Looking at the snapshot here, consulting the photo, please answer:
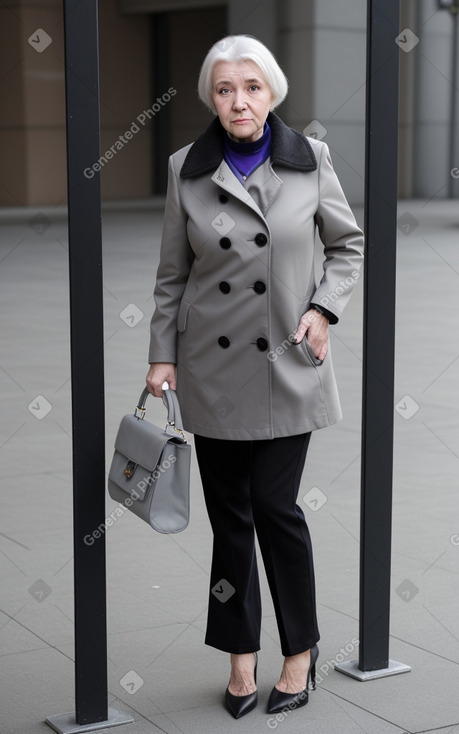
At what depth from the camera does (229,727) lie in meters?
3.13

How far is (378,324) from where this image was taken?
10.9 ft

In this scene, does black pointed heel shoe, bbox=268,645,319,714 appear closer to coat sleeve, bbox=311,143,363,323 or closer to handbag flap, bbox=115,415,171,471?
handbag flap, bbox=115,415,171,471

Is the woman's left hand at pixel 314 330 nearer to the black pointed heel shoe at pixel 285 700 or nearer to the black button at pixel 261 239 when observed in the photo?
the black button at pixel 261 239

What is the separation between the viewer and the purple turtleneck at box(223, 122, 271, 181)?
305cm

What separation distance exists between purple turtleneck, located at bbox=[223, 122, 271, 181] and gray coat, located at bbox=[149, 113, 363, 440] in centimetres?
2

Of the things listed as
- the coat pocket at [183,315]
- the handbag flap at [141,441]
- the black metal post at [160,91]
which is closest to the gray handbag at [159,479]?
the handbag flap at [141,441]

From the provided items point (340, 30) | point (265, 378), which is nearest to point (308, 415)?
point (265, 378)

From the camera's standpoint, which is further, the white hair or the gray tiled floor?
the gray tiled floor

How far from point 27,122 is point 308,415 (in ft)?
85.6

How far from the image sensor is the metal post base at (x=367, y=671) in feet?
11.3

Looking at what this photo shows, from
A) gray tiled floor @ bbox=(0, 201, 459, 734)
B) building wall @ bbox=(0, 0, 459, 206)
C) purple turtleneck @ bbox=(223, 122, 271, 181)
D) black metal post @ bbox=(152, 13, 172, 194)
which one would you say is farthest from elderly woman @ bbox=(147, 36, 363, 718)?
black metal post @ bbox=(152, 13, 172, 194)

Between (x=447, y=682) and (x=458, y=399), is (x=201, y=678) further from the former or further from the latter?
(x=458, y=399)

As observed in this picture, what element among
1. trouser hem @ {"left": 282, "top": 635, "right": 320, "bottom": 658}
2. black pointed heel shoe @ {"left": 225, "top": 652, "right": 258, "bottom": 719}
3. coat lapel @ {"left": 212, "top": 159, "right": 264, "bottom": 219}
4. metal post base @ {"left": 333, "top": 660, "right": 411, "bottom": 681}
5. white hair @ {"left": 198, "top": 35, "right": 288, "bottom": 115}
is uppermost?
white hair @ {"left": 198, "top": 35, "right": 288, "bottom": 115}

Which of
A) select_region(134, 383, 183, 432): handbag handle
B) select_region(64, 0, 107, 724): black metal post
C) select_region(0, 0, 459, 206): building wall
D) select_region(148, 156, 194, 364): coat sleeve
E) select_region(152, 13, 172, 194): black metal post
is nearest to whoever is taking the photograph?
select_region(64, 0, 107, 724): black metal post
